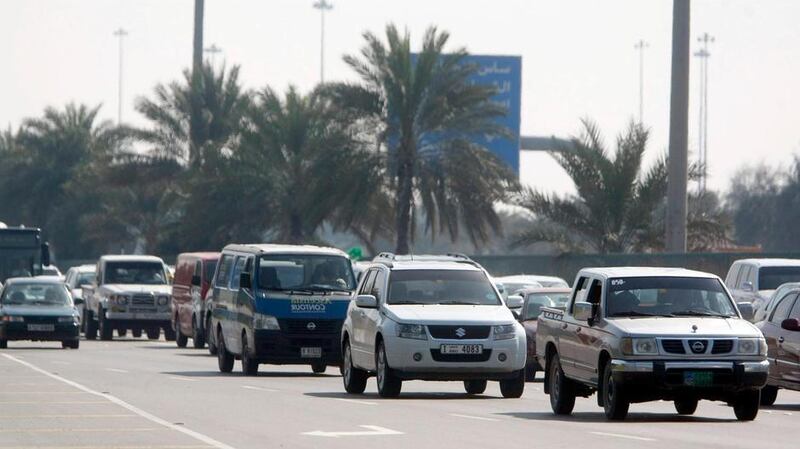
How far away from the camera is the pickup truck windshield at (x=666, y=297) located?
18734 mm

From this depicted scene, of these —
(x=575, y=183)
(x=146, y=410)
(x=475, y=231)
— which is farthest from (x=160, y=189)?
(x=146, y=410)

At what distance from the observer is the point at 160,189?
67750 millimetres

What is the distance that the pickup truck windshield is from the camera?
61.5 ft

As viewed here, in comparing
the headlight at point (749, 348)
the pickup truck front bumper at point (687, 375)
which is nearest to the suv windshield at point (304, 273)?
the pickup truck front bumper at point (687, 375)

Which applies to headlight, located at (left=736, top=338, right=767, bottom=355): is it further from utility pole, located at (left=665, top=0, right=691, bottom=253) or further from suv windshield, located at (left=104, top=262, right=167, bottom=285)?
suv windshield, located at (left=104, top=262, right=167, bottom=285)

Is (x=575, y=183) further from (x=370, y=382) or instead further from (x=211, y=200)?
(x=370, y=382)

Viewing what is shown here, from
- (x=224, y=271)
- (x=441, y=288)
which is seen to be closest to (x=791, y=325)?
(x=441, y=288)

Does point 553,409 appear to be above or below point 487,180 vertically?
below

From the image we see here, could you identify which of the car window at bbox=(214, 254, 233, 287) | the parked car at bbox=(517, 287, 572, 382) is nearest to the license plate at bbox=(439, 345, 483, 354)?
the parked car at bbox=(517, 287, 572, 382)

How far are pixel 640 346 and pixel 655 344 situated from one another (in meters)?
0.16

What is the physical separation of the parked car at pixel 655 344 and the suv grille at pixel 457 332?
204 cm

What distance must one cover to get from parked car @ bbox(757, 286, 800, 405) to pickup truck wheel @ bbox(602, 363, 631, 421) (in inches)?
149

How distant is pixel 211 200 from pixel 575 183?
17801 millimetres

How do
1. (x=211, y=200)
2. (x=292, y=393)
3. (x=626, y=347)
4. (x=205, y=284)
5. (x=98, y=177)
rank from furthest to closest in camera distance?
(x=98, y=177)
(x=211, y=200)
(x=205, y=284)
(x=292, y=393)
(x=626, y=347)
